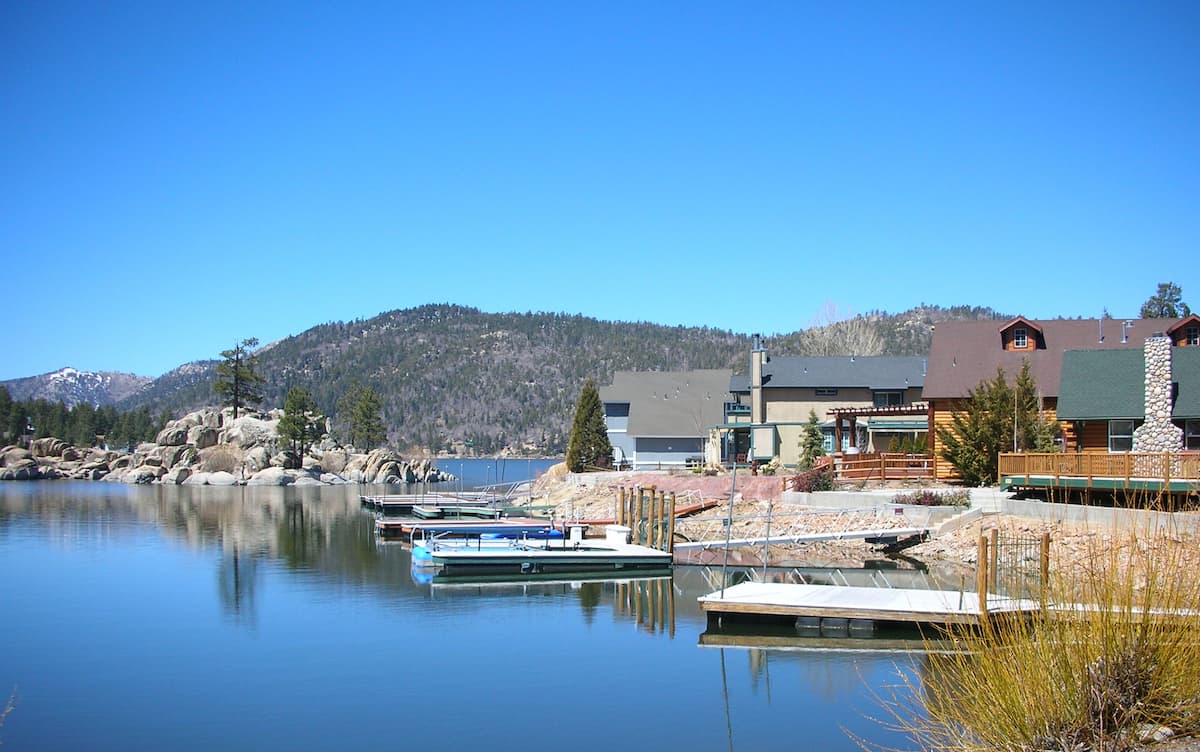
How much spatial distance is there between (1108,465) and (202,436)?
296 ft

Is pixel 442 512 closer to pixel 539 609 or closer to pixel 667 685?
pixel 539 609

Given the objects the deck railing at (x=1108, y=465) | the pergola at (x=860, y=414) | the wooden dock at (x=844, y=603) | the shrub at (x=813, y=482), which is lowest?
the wooden dock at (x=844, y=603)

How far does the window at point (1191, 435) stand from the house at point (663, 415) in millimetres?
35936

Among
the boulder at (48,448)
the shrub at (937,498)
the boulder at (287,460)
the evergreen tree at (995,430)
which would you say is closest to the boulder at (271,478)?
the boulder at (287,460)

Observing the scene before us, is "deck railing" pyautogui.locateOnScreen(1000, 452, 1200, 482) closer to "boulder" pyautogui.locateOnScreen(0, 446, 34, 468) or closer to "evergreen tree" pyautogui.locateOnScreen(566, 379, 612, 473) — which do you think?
"evergreen tree" pyautogui.locateOnScreen(566, 379, 612, 473)

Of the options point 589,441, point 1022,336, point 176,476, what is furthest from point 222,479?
point 1022,336

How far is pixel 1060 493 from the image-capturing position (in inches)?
1350

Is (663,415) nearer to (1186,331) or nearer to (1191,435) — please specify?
(1186,331)

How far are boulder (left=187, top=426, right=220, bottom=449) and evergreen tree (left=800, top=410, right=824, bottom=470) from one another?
6791 centimetres

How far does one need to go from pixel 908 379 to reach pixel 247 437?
2609 inches

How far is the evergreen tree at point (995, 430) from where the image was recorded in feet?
132

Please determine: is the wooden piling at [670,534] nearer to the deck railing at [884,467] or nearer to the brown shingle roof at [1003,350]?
the deck railing at [884,467]

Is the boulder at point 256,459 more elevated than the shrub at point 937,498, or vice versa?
the shrub at point 937,498

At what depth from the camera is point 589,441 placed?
69.1m
